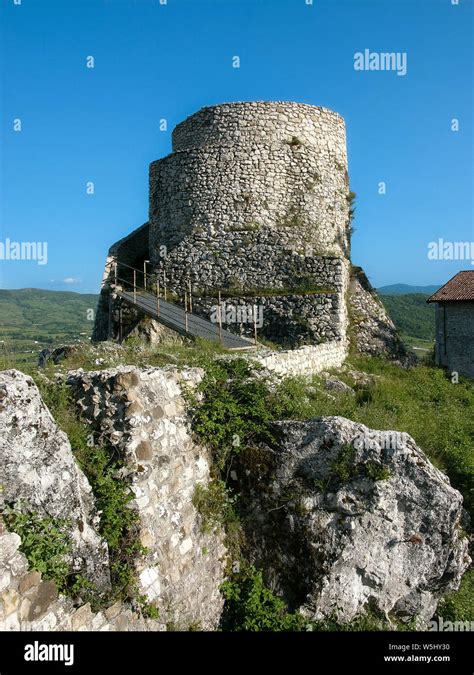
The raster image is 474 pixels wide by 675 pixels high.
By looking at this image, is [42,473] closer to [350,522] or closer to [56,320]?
[350,522]

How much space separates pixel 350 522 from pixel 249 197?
1266cm

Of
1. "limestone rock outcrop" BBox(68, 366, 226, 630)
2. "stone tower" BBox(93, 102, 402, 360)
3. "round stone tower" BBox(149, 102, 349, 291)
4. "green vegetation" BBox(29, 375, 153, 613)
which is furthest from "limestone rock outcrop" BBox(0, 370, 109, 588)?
"round stone tower" BBox(149, 102, 349, 291)

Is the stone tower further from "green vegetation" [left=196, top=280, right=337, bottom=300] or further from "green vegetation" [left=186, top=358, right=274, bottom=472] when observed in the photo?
"green vegetation" [left=186, top=358, right=274, bottom=472]

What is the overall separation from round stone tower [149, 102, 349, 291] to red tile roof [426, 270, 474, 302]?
8.53 meters

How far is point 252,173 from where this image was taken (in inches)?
687

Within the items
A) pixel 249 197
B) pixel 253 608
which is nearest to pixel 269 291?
pixel 249 197

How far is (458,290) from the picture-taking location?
2434 centimetres

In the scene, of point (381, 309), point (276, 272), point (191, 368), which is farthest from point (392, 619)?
point (381, 309)

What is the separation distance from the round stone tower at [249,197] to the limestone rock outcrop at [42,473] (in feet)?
40.4

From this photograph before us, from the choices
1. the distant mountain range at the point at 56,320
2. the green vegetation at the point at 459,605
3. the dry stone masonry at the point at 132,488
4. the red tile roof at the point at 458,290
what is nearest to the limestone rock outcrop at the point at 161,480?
the dry stone masonry at the point at 132,488

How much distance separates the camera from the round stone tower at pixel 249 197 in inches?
685

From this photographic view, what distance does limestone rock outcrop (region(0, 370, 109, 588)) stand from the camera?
5.11 metres

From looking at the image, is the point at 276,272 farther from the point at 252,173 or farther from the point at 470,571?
the point at 470,571

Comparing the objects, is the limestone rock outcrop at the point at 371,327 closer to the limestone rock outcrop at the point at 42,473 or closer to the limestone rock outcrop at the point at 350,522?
the limestone rock outcrop at the point at 350,522
